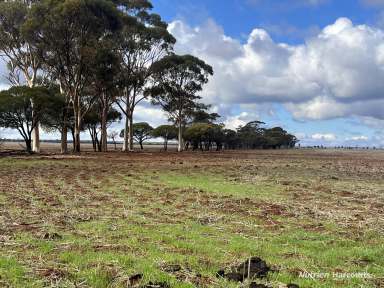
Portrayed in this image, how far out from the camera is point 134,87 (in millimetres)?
54938

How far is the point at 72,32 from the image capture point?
134 feet

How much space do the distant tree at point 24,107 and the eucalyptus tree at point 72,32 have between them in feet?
9.76

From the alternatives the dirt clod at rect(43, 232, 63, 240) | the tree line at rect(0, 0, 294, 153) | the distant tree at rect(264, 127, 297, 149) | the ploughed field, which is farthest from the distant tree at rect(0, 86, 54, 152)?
the distant tree at rect(264, 127, 297, 149)

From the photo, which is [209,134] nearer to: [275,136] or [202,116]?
[202,116]

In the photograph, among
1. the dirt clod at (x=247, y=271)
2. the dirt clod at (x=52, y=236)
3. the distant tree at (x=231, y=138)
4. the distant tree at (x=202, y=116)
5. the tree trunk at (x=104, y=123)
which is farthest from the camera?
the distant tree at (x=231, y=138)

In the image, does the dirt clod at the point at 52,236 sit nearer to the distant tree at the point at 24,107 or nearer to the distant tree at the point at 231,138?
the distant tree at the point at 24,107

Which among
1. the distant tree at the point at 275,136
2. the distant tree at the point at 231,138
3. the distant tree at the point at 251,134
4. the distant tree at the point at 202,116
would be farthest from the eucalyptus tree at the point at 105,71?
the distant tree at the point at 275,136

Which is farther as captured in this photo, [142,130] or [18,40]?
[142,130]

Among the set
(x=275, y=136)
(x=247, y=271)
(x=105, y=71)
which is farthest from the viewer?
(x=275, y=136)

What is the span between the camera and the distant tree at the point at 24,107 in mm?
41469

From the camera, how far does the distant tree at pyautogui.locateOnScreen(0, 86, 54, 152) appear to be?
1633 inches

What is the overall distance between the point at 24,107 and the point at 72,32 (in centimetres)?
881

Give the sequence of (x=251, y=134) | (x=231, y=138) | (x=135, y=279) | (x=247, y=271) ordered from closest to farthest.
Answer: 1. (x=135, y=279)
2. (x=247, y=271)
3. (x=231, y=138)
4. (x=251, y=134)

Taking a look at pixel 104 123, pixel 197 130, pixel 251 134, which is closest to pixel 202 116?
pixel 197 130
